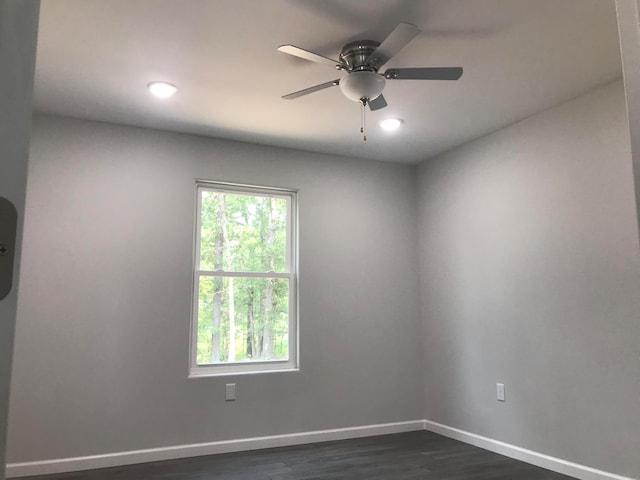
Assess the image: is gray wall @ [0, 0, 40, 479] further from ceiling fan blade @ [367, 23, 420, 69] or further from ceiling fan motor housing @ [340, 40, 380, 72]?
ceiling fan motor housing @ [340, 40, 380, 72]

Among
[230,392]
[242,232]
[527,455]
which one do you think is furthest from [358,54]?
[527,455]

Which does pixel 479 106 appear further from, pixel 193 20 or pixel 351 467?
pixel 351 467

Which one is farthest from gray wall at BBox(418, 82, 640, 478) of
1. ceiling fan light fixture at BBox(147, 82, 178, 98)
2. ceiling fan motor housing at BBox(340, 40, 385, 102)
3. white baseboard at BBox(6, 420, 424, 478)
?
ceiling fan light fixture at BBox(147, 82, 178, 98)

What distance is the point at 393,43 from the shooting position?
92.4 inches

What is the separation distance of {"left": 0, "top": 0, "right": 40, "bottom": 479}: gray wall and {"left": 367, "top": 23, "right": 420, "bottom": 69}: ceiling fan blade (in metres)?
1.91

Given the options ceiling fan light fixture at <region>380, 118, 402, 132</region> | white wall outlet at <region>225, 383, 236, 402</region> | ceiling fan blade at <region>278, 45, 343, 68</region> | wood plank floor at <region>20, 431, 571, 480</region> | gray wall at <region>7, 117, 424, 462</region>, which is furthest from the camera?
white wall outlet at <region>225, 383, 236, 402</region>

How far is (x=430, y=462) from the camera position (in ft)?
11.7

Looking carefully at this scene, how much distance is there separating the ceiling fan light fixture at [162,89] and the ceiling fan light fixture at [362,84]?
123 cm

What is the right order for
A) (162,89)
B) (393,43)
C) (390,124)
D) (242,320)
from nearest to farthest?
(393,43) → (162,89) → (390,124) → (242,320)

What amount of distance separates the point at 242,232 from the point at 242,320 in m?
0.77

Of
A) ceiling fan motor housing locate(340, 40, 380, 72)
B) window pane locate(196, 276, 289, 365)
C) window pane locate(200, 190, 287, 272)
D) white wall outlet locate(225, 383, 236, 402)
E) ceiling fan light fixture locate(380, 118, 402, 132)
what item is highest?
ceiling fan light fixture locate(380, 118, 402, 132)

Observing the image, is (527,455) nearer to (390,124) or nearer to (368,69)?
(390,124)

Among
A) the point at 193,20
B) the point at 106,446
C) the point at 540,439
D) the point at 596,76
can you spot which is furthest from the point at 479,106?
the point at 106,446

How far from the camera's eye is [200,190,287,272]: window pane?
4125 millimetres
